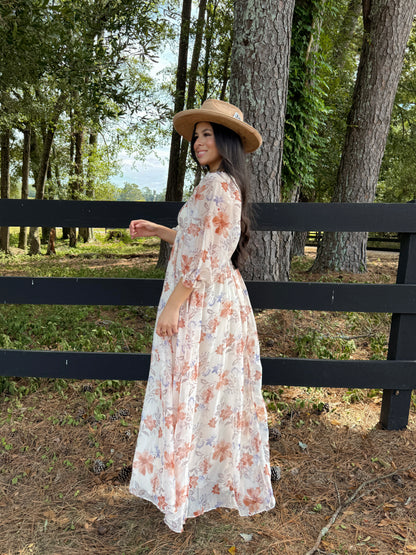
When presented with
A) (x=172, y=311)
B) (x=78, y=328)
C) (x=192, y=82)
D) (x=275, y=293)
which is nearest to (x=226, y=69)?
(x=192, y=82)

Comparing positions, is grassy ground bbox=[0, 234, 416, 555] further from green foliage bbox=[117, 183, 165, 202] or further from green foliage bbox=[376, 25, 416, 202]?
green foliage bbox=[117, 183, 165, 202]

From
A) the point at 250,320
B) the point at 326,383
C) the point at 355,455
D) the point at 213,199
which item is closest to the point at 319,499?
the point at 355,455

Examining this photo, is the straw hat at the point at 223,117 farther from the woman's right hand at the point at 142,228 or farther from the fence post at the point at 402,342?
the fence post at the point at 402,342

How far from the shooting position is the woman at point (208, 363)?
1.92 meters

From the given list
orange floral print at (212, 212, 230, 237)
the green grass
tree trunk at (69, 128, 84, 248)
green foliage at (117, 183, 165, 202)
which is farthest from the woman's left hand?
green foliage at (117, 183, 165, 202)

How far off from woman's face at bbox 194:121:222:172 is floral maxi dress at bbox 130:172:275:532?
17 centimetres

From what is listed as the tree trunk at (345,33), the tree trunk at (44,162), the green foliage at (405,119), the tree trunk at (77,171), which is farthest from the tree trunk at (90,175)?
the green foliage at (405,119)

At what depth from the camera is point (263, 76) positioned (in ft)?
12.6

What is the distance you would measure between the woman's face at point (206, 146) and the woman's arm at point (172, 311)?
619 millimetres

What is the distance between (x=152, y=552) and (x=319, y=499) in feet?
3.33

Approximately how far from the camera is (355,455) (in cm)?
281

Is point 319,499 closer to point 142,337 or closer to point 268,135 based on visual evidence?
point 142,337

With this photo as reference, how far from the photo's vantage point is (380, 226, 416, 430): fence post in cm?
281

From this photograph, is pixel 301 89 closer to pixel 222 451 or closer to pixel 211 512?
pixel 222 451
